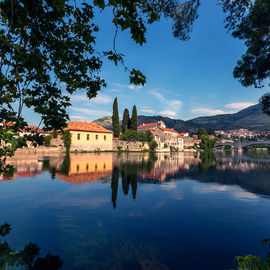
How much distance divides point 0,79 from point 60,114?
3.75 ft

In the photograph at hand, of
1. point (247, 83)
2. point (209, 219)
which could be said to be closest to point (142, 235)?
point (209, 219)

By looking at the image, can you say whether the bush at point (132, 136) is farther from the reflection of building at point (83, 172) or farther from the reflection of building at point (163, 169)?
the reflection of building at point (83, 172)

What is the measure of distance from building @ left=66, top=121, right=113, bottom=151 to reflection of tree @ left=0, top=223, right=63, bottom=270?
42.3 m

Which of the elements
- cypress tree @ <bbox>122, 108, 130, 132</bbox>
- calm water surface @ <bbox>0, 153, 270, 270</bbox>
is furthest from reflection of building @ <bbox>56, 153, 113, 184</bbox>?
cypress tree @ <bbox>122, 108, 130, 132</bbox>

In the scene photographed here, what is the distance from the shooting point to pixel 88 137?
4959cm

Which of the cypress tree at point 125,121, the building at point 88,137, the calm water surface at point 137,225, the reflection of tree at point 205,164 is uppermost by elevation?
the cypress tree at point 125,121

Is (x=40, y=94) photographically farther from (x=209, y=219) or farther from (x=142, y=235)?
(x=209, y=219)

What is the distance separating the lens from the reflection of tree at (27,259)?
11.2ft

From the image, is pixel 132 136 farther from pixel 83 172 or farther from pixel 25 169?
pixel 25 169

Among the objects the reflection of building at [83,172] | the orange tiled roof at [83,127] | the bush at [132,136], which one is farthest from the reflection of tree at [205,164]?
the orange tiled roof at [83,127]

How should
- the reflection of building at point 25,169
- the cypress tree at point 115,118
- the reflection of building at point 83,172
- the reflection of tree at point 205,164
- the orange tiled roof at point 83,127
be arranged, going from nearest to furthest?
the reflection of building at point 83,172
the reflection of building at point 25,169
the reflection of tree at point 205,164
the orange tiled roof at point 83,127
the cypress tree at point 115,118

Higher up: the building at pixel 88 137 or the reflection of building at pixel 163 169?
the building at pixel 88 137

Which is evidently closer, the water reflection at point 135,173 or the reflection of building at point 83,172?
the water reflection at point 135,173

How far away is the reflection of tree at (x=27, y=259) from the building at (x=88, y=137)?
42271 mm
